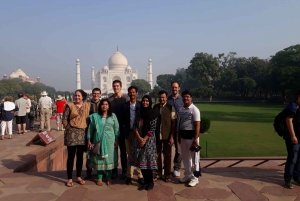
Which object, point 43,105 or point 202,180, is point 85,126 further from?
point 43,105

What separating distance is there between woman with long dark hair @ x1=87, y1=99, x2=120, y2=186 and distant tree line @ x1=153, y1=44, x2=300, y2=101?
2490 centimetres

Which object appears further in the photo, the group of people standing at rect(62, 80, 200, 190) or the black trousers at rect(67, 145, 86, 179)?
the black trousers at rect(67, 145, 86, 179)

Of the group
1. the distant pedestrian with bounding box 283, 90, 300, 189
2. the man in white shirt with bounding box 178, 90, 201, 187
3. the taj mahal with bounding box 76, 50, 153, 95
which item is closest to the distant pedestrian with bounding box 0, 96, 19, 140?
the man in white shirt with bounding box 178, 90, 201, 187

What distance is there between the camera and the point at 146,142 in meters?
2.65

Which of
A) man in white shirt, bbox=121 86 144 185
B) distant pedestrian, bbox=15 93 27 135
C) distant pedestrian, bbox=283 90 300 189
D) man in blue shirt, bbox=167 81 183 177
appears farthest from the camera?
distant pedestrian, bbox=15 93 27 135

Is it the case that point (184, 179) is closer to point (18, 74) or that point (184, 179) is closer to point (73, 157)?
point (73, 157)

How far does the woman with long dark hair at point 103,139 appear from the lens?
2.72 metres

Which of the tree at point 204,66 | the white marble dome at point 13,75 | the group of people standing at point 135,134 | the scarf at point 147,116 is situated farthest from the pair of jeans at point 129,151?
the white marble dome at point 13,75

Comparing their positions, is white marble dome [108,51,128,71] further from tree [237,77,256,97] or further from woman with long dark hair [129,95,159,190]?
woman with long dark hair [129,95,159,190]

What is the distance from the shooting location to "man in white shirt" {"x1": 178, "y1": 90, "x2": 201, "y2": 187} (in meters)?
2.70

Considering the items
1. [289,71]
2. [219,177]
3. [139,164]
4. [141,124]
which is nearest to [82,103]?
[141,124]

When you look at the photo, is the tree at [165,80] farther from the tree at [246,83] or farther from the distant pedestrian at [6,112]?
the distant pedestrian at [6,112]

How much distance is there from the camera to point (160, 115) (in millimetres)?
2791

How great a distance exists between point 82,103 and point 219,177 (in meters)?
1.94
